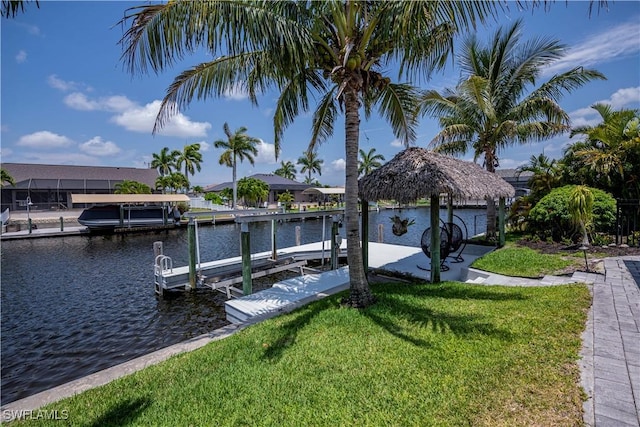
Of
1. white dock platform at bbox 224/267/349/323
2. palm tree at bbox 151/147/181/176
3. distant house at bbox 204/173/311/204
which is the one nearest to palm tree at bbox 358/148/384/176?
distant house at bbox 204/173/311/204

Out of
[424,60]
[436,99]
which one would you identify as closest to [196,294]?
[424,60]

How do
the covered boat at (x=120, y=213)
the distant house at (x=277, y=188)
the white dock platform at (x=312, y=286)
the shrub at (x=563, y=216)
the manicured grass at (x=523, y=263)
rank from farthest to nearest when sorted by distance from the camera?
the distant house at (x=277, y=188)
the covered boat at (x=120, y=213)
the shrub at (x=563, y=216)
the manicured grass at (x=523, y=263)
the white dock platform at (x=312, y=286)

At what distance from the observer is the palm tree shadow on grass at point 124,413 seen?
3117 mm

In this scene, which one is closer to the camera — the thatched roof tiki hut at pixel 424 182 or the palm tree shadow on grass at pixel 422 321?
the palm tree shadow on grass at pixel 422 321

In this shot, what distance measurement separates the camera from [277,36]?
4.66 m

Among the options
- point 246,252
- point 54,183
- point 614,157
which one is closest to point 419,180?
point 246,252

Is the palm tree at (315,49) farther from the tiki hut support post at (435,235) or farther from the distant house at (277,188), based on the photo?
the distant house at (277,188)

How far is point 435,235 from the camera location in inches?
285

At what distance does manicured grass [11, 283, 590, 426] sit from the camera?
2911 mm

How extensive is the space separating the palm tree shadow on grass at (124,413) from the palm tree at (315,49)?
11.9ft

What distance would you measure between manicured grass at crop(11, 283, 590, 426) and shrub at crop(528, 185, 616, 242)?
20.9 ft

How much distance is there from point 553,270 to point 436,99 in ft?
23.3

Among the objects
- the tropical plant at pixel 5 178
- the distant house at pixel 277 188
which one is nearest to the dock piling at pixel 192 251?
the tropical plant at pixel 5 178

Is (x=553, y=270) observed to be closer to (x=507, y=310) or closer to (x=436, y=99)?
(x=507, y=310)
